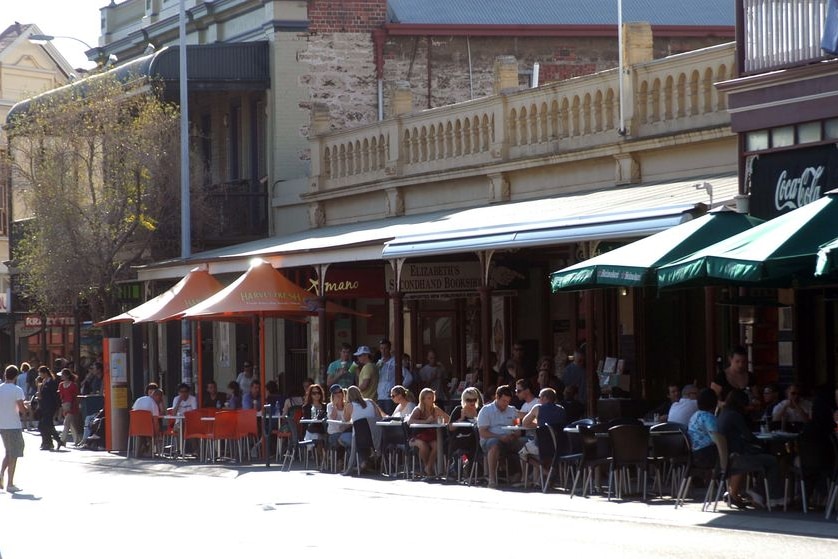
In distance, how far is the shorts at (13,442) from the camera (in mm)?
23000

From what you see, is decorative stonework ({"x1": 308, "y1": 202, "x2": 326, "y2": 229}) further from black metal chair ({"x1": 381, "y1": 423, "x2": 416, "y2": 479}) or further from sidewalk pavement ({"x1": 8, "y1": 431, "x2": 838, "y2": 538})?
black metal chair ({"x1": 381, "y1": 423, "x2": 416, "y2": 479})

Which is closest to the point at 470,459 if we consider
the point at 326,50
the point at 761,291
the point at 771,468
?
the point at 761,291

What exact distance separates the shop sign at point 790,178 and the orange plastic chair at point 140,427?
1279 cm

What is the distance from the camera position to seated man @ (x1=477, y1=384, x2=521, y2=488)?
20578 millimetres

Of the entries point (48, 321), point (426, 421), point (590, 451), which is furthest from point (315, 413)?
point (48, 321)

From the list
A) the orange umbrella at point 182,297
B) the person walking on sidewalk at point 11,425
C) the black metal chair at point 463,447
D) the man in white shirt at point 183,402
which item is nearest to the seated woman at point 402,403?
the black metal chair at point 463,447

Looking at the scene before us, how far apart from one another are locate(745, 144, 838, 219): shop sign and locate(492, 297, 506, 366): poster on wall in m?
9.16

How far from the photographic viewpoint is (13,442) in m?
23.2

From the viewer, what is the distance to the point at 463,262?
88.7ft

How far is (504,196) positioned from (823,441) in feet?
41.6

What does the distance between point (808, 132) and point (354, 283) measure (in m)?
11.4

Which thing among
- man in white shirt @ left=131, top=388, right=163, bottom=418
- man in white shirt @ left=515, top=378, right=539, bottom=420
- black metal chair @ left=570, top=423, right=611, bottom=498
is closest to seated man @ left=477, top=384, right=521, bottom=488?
man in white shirt @ left=515, top=378, right=539, bottom=420

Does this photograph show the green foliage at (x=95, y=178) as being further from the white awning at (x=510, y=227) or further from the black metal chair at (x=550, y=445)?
the black metal chair at (x=550, y=445)

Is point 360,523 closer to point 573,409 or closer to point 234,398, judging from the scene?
point 573,409
